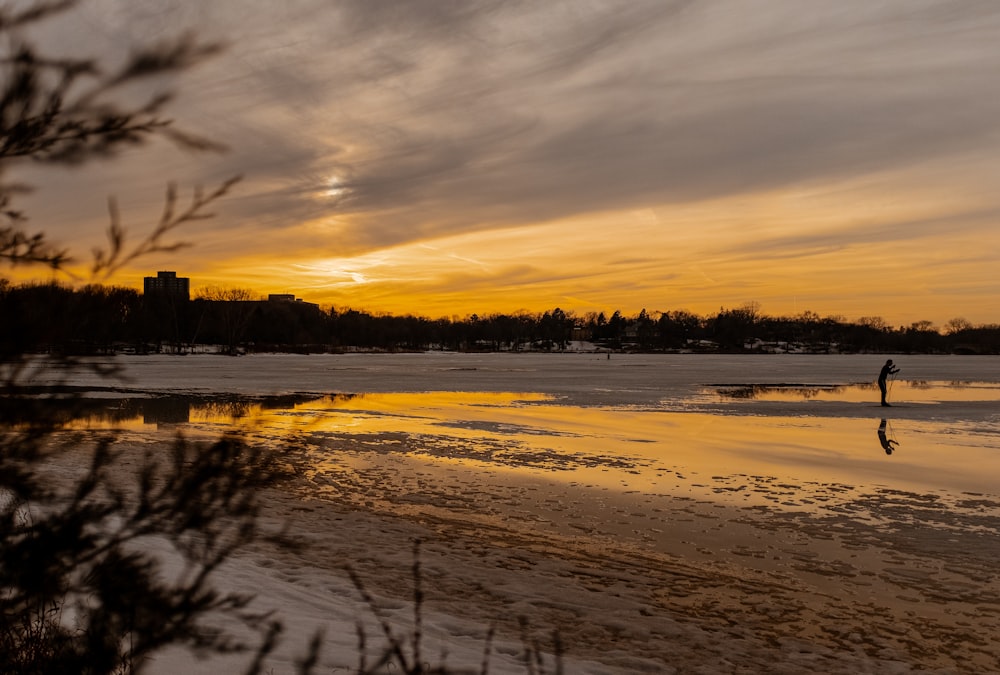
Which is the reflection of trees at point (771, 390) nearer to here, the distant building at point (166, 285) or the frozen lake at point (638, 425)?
the frozen lake at point (638, 425)

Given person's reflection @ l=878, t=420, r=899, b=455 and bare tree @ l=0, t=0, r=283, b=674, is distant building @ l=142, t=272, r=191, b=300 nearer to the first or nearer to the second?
bare tree @ l=0, t=0, r=283, b=674

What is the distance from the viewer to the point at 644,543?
9812 mm

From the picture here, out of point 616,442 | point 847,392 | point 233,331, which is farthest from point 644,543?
point 233,331

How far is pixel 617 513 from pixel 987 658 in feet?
18.1

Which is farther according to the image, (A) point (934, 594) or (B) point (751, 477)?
(B) point (751, 477)

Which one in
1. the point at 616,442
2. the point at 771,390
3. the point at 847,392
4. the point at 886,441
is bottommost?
the point at 616,442

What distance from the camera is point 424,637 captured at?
21.5 feet

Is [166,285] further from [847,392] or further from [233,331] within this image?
[233,331]

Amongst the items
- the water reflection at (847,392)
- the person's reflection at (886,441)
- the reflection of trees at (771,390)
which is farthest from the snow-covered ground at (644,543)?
the reflection of trees at (771,390)

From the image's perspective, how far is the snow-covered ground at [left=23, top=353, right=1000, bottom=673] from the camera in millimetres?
6621

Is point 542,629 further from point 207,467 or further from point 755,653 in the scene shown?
point 207,467

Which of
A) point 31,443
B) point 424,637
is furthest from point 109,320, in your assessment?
point 424,637

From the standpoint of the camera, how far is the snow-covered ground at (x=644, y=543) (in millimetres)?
6621

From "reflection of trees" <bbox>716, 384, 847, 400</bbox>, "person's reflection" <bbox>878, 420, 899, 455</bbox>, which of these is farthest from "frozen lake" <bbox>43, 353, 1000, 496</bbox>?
"reflection of trees" <bbox>716, 384, 847, 400</bbox>
